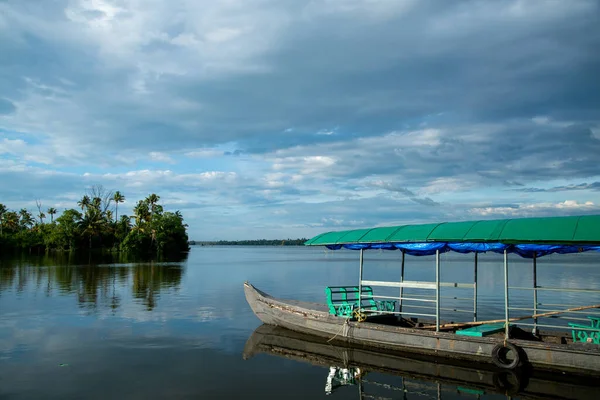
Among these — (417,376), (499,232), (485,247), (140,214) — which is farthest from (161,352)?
(140,214)

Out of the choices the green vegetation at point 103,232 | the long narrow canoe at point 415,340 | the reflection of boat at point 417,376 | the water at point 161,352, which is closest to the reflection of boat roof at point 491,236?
the long narrow canoe at point 415,340

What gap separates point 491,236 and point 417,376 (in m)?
3.81

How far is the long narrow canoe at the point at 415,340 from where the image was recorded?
977 cm

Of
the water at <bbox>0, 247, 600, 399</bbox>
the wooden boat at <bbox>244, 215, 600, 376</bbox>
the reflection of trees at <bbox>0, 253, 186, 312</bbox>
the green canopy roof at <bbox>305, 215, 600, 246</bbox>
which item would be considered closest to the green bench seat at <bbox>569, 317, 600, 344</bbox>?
the wooden boat at <bbox>244, 215, 600, 376</bbox>

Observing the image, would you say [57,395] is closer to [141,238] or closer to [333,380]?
[333,380]

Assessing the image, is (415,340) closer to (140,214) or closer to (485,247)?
(485,247)

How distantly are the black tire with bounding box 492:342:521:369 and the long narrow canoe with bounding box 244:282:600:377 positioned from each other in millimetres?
143

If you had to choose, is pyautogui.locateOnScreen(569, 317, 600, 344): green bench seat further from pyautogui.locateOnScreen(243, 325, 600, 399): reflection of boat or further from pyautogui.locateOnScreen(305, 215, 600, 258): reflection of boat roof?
pyautogui.locateOnScreen(305, 215, 600, 258): reflection of boat roof

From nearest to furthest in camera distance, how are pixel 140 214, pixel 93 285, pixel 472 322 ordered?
pixel 472 322 < pixel 93 285 < pixel 140 214

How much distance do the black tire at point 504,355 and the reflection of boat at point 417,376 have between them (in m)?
0.26

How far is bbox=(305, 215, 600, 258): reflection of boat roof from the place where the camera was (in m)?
10.2

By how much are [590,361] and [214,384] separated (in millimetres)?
8076

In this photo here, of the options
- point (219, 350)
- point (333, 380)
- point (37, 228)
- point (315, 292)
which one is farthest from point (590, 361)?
point (37, 228)

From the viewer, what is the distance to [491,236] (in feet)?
36.4
